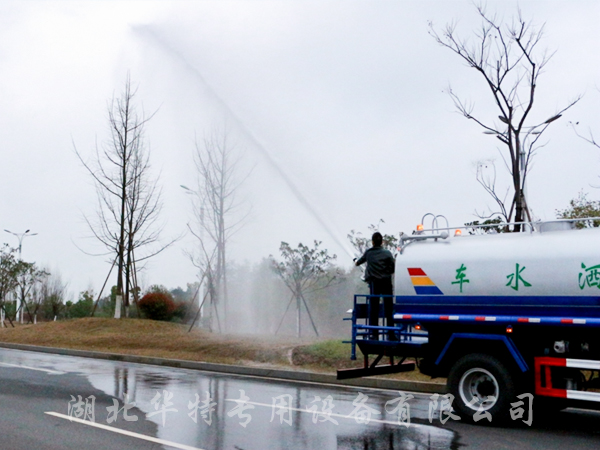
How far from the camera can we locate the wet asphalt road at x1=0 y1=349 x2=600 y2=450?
704 centimetres

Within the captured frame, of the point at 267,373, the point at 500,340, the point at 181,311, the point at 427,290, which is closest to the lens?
the point at 500,340

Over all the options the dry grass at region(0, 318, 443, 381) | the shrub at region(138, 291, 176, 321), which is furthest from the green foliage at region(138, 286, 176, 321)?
the dry grass at region(0, 318, 443, 381)

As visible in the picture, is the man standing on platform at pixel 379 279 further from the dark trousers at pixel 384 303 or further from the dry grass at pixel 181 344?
the dry grass at pixel 181 344

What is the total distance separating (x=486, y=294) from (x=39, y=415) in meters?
6.28

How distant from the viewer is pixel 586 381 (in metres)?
8.00

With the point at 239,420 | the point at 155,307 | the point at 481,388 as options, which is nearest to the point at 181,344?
the point at 239,420

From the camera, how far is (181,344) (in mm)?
19016

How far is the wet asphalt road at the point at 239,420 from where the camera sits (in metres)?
7.04

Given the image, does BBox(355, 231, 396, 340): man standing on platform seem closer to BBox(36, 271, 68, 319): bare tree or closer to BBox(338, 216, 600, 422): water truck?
BBox(338, 216, 600, 422): water truck

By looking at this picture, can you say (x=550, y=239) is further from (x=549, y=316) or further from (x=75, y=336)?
(x=75, y=336)

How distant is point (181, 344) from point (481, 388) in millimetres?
12231

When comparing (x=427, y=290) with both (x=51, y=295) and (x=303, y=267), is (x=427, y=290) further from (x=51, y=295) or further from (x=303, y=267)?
(x=51, y=295)

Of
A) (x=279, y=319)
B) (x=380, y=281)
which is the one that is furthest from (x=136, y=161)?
A: (x=380, y=281)

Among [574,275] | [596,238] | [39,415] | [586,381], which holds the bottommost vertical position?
[39,415]
